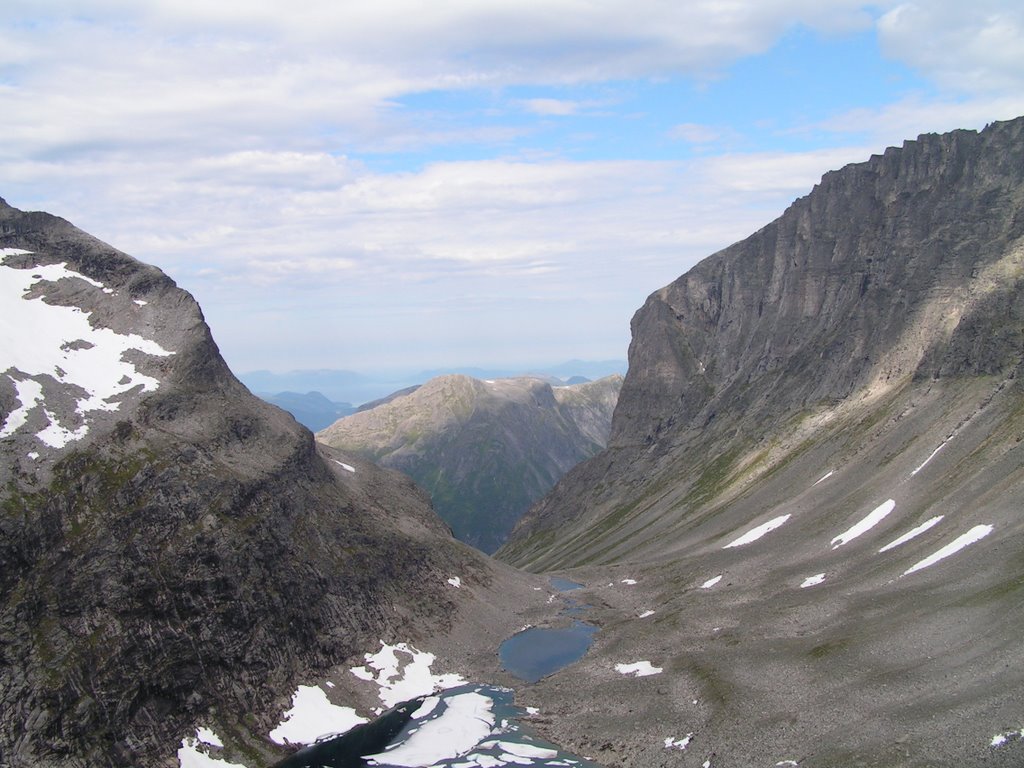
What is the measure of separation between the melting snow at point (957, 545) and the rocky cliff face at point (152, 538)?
181ft

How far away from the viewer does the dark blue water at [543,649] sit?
10206 centimetres

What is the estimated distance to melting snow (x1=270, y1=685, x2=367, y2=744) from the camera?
3219 inches

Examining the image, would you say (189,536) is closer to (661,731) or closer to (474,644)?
(474,644)

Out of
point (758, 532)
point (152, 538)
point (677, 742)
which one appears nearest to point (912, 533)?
point (758, 532)

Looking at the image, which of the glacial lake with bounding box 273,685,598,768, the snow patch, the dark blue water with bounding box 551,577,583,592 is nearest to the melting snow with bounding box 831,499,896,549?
the dark blue water with bounding box 551,577,583,592

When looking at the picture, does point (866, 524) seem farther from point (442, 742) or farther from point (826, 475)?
point (442, 742)

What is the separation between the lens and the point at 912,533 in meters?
104

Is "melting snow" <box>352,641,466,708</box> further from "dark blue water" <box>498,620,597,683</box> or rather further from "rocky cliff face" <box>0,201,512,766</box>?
Result: "dark blue water" <box>498,620,597,683</box>

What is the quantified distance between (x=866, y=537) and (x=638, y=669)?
119 ft

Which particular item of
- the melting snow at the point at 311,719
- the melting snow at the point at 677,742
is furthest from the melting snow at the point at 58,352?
the melting snow at the point at 677,742

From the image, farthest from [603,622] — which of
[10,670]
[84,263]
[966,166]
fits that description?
[966,166]

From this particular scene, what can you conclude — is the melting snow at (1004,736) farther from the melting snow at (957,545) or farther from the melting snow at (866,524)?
the melting snow at (866,524)

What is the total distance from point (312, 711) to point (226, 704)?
8471mm

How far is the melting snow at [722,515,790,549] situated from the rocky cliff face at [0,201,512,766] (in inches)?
1549
